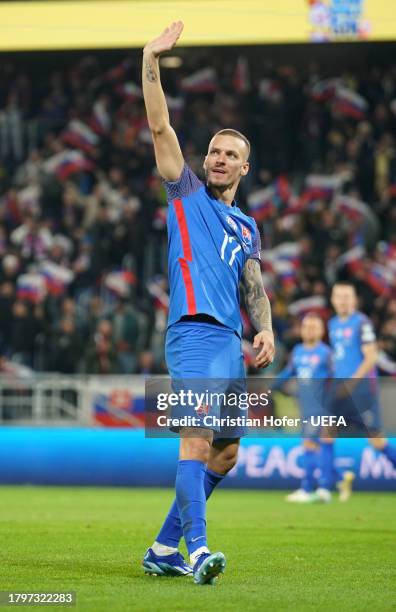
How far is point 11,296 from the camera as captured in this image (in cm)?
1822

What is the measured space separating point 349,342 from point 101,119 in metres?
10.4

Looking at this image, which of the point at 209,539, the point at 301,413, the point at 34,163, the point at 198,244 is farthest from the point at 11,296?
the point at 198,244

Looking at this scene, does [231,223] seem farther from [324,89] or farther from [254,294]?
[324,89]

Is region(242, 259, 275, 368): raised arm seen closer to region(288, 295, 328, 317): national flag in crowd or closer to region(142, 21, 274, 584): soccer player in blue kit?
region(142, 21, 274, 584): soccer player in blue kit

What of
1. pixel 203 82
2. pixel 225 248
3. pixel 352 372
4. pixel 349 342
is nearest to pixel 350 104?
pixel 203 82

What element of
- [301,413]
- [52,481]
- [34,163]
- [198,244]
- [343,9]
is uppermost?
[343,9]

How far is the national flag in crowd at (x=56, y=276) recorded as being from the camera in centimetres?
1911

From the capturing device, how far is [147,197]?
66.9 feet

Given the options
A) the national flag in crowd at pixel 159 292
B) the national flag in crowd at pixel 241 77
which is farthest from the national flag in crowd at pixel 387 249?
the national flag in crowd at pixel 241 77

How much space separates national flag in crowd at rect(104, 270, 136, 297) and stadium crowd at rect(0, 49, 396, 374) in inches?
0.9

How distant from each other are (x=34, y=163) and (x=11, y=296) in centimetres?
397

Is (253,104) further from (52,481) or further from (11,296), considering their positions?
(52,481)

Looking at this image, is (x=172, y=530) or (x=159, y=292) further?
(x=159, y=292)

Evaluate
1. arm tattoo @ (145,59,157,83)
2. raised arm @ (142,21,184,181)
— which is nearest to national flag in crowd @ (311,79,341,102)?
raised arm @ (142,21,184,181)
